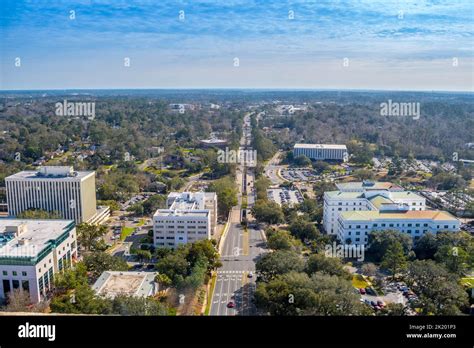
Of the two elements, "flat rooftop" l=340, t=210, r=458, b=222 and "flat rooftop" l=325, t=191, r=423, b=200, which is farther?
"flat rooftop" l=325, t=191, r=423, b=200

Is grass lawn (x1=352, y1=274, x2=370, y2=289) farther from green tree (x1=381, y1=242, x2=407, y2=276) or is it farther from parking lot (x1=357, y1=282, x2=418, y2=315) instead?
green tree (x1=381, y1=242, x2=407, y2=276)

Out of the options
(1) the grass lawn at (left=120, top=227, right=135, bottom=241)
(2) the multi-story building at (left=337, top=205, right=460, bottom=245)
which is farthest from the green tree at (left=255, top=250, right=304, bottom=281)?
(1) the grass lawn at (left=120, top=227, right=135, bottom=241)

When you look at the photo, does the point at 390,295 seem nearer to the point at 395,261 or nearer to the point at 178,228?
the point at 395,261

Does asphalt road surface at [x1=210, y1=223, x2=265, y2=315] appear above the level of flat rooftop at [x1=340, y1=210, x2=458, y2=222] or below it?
below

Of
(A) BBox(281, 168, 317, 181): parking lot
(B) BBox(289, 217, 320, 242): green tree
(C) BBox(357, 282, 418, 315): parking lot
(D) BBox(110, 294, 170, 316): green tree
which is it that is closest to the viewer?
(D) BBox(110, 294, 170, 316): green tree

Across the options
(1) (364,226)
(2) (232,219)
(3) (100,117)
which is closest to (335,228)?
(1) (364,226)

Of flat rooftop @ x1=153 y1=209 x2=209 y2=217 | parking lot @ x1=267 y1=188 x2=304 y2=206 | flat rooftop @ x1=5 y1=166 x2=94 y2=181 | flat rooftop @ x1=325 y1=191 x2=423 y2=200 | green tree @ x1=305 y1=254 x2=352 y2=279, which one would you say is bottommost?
parking lot @ x1=267 y1=188 x2=304 y2=206

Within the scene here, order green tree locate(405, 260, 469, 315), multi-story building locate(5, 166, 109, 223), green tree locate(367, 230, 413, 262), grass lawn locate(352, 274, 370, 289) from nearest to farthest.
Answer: green tree locate(405, 260, 469, 315) → grass lawn locate(352, 274, 370, 289) → green tree locate(367, 230, 413, 262) → multi-story building locate(5, 166, 109, 223)
